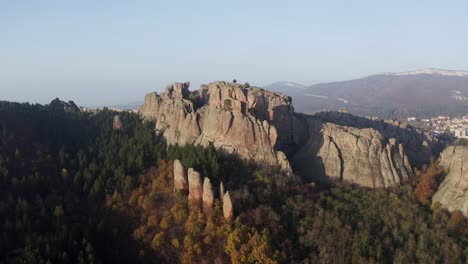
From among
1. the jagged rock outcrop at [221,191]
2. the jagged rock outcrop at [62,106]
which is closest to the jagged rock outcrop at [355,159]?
the jagged rock outcrop at [221,191]

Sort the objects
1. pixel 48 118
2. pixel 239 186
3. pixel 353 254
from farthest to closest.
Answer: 1. pixel 48 118
2. pixel 239 186
3. pixel 353 254

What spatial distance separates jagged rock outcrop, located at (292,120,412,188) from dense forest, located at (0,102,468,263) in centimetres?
174

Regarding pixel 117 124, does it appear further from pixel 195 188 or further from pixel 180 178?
pixel 195 188

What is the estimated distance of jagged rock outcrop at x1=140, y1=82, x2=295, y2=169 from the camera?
5788 cm

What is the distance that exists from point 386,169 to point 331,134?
8453mm

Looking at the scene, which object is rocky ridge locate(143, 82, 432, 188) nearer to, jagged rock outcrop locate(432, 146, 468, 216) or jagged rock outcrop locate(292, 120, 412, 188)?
jagged rock outcrop locate(292, 120, 412, 188)

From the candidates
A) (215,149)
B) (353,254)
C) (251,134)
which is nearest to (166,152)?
(215,149)

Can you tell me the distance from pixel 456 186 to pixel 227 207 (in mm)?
27488

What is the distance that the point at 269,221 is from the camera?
156 feet

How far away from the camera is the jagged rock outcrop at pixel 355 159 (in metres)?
57.2

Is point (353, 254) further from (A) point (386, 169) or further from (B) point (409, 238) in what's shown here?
(A) point (386, 169)

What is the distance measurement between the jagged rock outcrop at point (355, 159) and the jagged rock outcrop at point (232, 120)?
4799mm

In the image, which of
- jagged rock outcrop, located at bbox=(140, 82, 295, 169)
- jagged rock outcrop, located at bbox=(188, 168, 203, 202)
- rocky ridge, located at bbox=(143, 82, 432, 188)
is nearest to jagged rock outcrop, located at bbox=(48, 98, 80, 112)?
jagged rock outcrop, located at bbox=(140, 82, 295, 169)

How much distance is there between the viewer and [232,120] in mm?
59750
